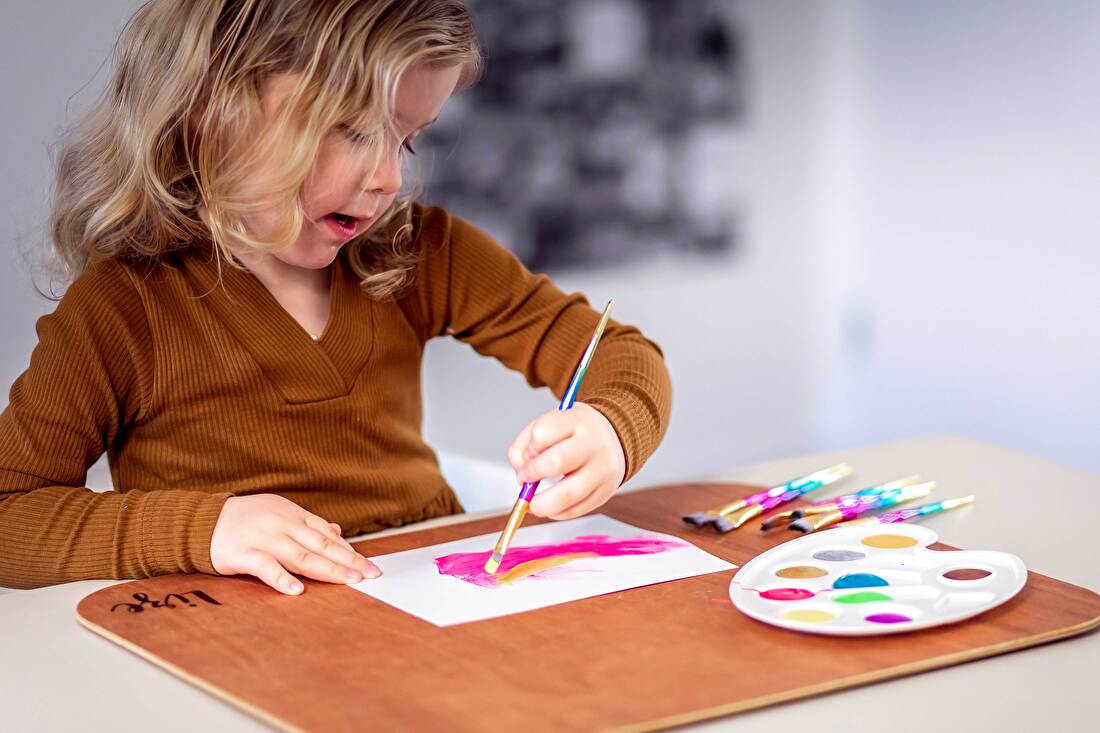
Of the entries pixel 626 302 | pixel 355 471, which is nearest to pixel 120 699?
pixel 355 471

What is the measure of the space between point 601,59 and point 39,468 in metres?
2.52

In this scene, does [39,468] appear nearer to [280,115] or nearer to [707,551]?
[280,115]

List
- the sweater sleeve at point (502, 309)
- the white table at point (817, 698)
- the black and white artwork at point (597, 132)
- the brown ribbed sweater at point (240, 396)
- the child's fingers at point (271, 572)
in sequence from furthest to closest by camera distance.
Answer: the black and white artwork at point (597, 132) < the sweater sleeve at point (502, 309) < the brown ribbed sweater at point (240, 396) < the child's fingers at point (271, 572) < the white table at point (817, 698)

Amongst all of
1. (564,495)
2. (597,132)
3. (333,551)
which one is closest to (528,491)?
(564,495)

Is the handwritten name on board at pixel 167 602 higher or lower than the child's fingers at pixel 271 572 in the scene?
lower

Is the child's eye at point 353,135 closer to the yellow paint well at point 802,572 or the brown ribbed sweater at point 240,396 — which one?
the brown ribbed sweater at point 240,396

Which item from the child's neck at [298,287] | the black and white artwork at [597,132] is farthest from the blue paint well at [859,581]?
the black and white artwork at [597,132]

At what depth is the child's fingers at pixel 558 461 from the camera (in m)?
0.89

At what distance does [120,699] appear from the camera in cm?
69

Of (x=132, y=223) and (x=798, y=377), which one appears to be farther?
(x=798, y=377)

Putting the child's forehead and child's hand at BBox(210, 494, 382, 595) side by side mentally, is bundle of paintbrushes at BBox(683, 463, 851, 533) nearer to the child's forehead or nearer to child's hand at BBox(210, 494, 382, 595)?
child's hand at BBox(210, 494, 382, 595)

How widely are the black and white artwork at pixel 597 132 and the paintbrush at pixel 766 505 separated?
1792 millimetres

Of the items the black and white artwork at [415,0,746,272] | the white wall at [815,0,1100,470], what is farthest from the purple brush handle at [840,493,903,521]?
the white wall at [815,0,1100,470]

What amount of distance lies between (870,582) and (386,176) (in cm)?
50
